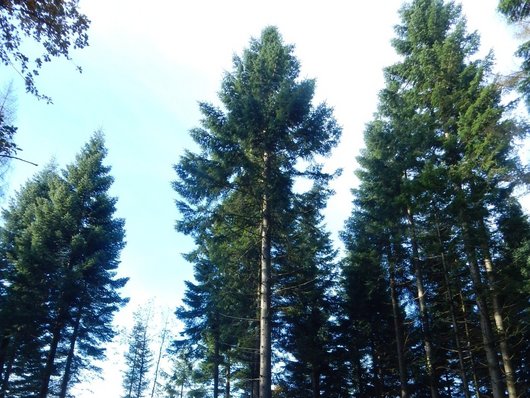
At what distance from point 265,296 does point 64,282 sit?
12327 millimetres

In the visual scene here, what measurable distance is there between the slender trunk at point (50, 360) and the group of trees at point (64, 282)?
0.14ft

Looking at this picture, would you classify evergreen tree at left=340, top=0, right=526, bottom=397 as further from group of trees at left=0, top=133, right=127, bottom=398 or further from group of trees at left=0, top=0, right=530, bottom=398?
group of trees at left=0, top=133, right=127, bottom=398

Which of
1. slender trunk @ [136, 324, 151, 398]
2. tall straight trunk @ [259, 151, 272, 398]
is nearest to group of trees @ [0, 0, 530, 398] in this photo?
tall straight trunk @ [259, 151, 272, 398]

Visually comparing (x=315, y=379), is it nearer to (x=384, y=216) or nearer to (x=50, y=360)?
(x=384, y=216)

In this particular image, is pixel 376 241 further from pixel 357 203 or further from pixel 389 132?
pixel 389 132

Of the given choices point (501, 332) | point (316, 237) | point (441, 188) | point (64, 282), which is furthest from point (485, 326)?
point (64, 282)

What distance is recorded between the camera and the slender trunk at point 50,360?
1808 centimetres

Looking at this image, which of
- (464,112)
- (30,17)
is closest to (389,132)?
(464,112)

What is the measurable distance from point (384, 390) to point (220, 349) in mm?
9921

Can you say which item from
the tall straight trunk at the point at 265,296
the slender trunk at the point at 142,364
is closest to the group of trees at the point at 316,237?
the tall straight trunk at the point at 265,296

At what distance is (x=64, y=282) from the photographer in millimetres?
19453

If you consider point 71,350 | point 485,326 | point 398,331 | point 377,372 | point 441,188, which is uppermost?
point 441,188

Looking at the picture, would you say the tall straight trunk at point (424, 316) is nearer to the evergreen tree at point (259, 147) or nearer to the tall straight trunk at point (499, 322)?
the tall straight trunk at point (499, 322)

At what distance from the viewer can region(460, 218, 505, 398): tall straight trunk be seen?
12.5 metres
